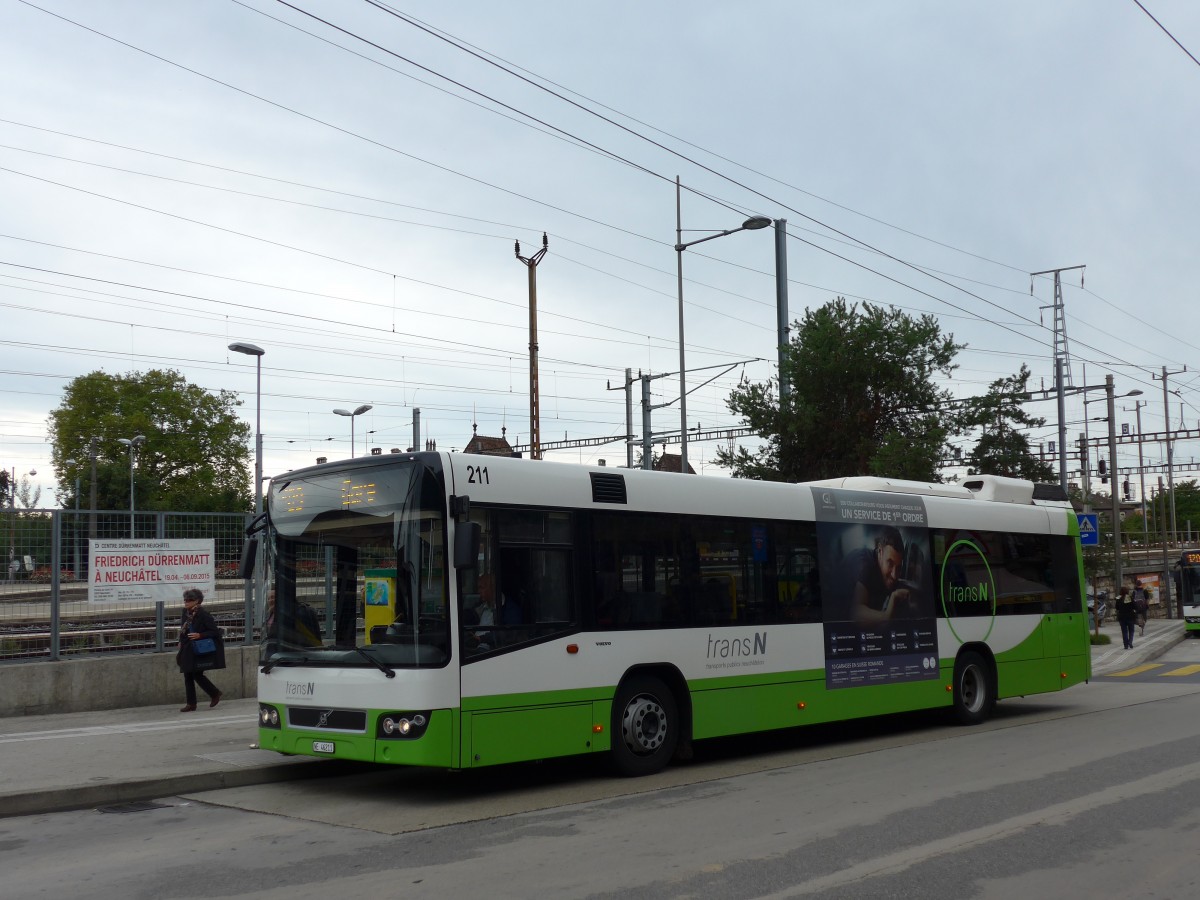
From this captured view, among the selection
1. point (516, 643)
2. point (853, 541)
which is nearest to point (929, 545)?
point (853, 541)

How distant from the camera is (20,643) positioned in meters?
14.2

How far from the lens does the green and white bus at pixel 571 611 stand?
30.7 ft

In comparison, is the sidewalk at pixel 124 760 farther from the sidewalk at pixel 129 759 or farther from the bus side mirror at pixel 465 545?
the bus side mirror at pixel 465 545

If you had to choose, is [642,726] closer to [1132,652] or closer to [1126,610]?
[1126,610]

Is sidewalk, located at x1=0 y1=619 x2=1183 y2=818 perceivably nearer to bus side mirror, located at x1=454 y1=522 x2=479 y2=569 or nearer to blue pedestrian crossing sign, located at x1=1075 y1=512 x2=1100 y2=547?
bus side mirror, located at x1=454 y1=522 x2=479 y2=569

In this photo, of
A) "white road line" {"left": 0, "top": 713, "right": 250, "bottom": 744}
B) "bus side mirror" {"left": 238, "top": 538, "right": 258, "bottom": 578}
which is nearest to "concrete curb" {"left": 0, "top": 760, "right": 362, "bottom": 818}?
"bus side mirror" {"left": 238, "top": 538, "right": 258, "bottom": 578}

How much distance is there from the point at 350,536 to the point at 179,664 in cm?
584

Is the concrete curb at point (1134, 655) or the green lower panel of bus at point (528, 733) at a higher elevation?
the green lower panel of bus at point (528, 733)

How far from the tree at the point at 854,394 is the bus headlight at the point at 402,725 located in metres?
16.5

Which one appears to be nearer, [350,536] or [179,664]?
[350,536]

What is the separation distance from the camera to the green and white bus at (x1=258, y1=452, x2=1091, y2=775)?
937 centimetres

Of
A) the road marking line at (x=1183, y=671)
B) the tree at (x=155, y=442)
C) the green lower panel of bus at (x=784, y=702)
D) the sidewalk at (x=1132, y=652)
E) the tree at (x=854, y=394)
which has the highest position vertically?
the tree at (x=155, y=442)

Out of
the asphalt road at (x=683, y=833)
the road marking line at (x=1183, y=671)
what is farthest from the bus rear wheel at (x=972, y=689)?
the road marking line at (x=1183, y=671)

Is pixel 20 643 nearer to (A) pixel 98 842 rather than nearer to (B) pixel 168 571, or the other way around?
(B) pixel 168 571
